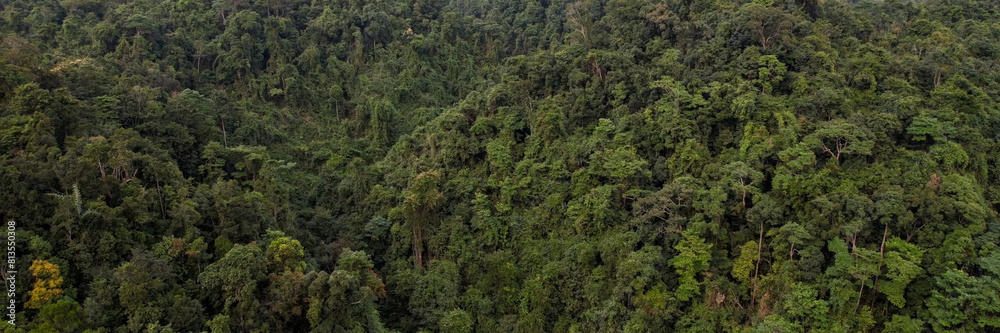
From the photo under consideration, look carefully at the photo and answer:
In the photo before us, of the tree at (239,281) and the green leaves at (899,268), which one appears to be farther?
the tree at (239,281)

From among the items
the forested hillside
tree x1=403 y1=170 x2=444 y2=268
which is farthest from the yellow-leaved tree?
tree x1=403 y1=170 x2=444 y2=268

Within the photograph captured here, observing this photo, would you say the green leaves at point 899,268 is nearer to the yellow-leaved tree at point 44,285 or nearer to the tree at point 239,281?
the tree at point 239,281

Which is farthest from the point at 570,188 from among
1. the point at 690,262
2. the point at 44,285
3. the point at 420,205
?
the point at 44,285

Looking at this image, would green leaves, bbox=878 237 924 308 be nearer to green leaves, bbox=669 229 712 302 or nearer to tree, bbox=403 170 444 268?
green leaves, bbox=669 229 712 302

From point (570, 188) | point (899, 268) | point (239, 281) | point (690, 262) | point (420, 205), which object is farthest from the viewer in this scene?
point (420, 205)

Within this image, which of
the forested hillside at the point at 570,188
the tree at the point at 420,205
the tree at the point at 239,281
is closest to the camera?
the forested hillside at the point at 570,188

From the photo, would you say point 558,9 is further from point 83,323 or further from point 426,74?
point 83,323

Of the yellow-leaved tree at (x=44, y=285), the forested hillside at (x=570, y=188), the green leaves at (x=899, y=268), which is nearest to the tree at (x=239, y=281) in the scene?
the forested hillside at (x=570, y=188)

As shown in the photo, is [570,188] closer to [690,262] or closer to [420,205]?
[420,205]
